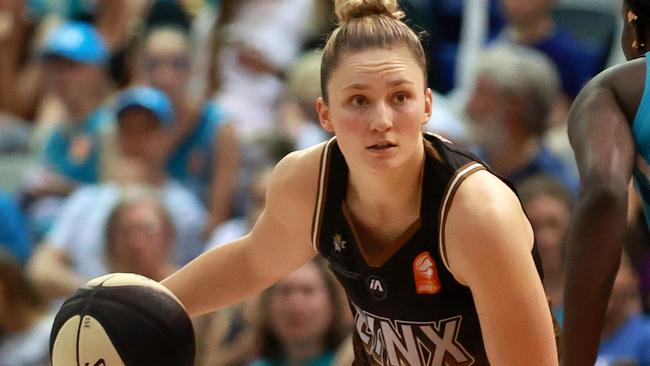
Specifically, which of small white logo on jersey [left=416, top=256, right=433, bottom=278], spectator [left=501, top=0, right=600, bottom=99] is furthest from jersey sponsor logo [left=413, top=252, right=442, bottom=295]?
spectator [left=501, top=0, right=600, bottom=99]

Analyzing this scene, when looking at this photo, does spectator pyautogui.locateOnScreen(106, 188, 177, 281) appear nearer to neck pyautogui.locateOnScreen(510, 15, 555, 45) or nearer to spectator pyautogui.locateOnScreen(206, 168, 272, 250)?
spectator pyautogui.locateOnScreen(206, 168, 272, 250)

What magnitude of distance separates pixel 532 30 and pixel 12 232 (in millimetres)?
2784

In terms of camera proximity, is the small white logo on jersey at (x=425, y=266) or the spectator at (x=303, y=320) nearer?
the small white logo on jersey at (x=425, y=266)

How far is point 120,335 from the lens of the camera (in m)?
3.58

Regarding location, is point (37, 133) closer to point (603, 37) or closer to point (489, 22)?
point (489, 22)

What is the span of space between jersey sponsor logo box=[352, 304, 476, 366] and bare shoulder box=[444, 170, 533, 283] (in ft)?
0.74

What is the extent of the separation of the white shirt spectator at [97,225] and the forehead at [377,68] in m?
3.05

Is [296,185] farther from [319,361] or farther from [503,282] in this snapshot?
[319,361]

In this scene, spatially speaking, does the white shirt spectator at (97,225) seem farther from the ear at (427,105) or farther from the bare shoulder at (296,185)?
the ear at (427,105)

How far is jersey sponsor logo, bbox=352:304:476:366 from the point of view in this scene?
12.0 ft

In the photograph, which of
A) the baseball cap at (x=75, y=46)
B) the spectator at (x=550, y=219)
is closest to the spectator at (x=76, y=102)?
the baseball cap at (x=75, y=46)

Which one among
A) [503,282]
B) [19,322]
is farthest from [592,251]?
[19,322]

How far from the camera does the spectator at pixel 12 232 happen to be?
661 cm

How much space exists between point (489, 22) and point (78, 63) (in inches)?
87.8
